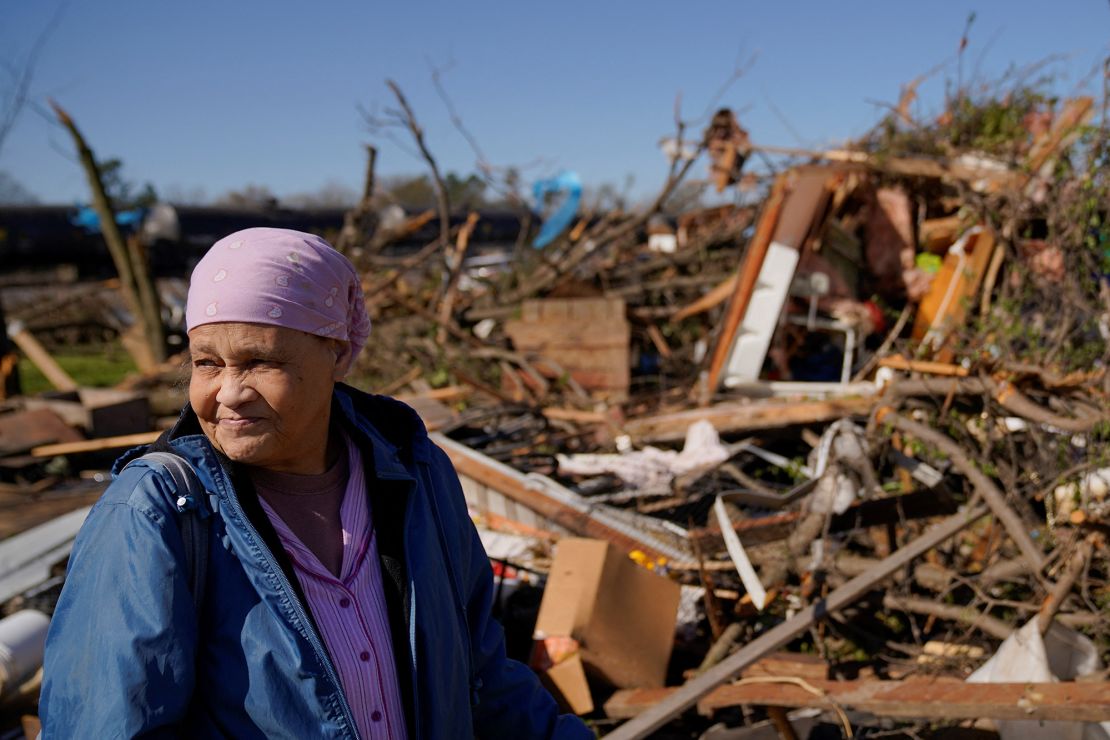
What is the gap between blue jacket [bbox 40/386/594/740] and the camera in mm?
1163

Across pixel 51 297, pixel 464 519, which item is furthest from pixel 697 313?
pixel 51 297

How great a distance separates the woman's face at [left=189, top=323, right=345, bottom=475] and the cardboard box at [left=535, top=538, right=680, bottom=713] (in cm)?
216

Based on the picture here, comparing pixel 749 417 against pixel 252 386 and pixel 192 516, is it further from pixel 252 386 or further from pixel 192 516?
pixel 192 516

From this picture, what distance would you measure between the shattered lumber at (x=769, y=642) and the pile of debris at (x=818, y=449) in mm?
12

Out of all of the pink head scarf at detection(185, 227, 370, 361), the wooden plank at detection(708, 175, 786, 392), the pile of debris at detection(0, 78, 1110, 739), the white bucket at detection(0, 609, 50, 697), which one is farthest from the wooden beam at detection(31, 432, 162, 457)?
the pink head scarf at detection(185, 227, 370, 361)

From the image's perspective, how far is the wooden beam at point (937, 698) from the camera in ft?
→ 8.38

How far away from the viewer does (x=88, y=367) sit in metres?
13.9

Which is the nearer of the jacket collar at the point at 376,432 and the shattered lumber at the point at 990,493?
the jacket collar at the point at 376,432

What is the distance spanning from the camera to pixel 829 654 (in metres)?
3.92

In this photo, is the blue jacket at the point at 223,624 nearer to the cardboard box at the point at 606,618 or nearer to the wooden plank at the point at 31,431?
the cardboard box at the point at 606,618

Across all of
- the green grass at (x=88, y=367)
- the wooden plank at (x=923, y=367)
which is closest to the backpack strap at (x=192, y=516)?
the wooden plank at (x=923, y=367)

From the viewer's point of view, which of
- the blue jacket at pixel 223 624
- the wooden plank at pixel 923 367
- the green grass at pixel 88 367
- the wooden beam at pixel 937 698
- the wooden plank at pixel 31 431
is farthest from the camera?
the green grass at pixel 88 367

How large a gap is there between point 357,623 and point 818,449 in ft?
12.6

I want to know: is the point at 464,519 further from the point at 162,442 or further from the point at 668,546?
the point at 668,546
